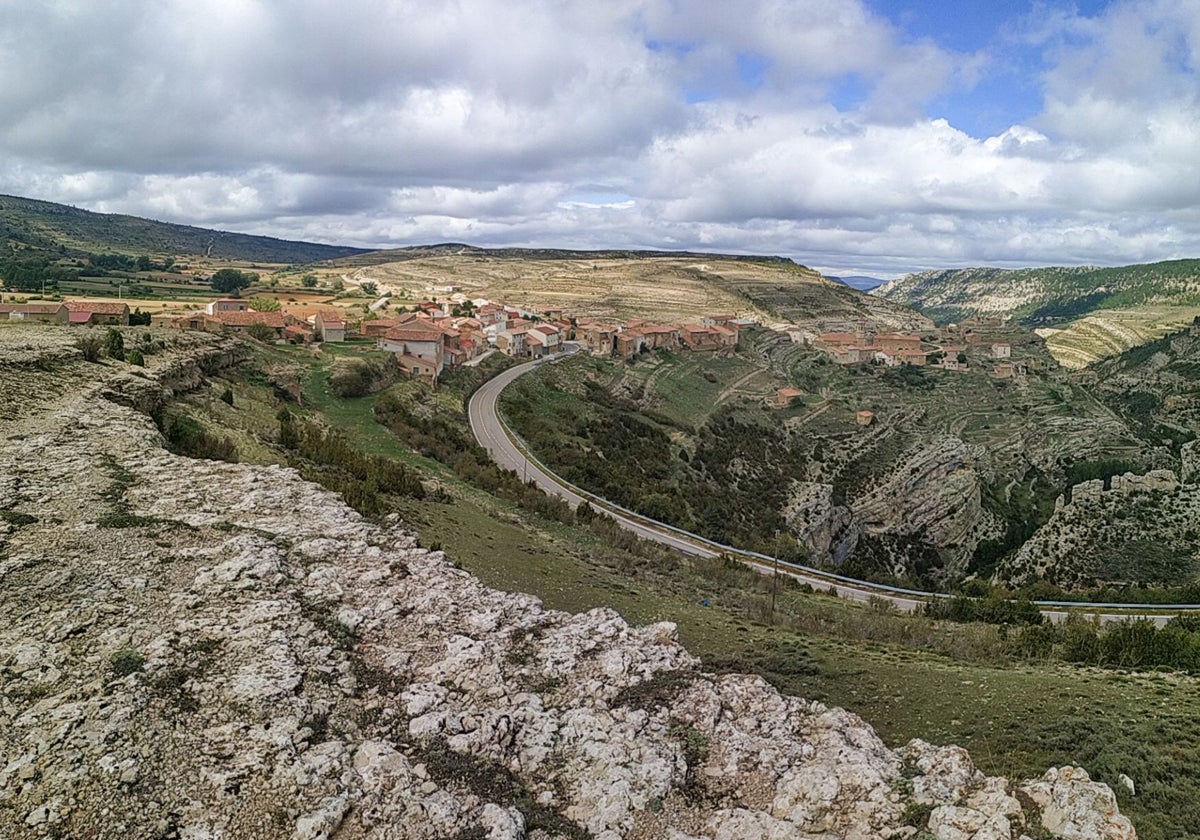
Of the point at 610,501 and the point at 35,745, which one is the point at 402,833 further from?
the point at 610,501

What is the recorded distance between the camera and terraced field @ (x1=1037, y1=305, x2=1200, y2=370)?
164 meters

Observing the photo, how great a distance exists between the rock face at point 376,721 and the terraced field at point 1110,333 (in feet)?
595

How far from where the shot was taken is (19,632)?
803 cm

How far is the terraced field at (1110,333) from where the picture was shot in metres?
164

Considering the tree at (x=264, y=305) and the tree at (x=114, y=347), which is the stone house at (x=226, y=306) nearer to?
the tree at (x=264, y=305)

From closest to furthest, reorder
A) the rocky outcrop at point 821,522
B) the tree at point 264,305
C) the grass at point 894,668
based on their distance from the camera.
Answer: the grass at point 894,668, the rocky outcrop at point 821,522, the tree at point 264,305

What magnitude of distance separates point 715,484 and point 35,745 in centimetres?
5035

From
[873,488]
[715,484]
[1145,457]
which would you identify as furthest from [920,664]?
[1145,457]

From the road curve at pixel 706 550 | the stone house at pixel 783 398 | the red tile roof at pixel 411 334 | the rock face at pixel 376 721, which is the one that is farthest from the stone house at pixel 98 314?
the stone house at pixel 783 398

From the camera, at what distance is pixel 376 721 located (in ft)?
26.3

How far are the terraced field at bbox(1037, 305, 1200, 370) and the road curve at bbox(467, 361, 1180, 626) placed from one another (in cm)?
15193

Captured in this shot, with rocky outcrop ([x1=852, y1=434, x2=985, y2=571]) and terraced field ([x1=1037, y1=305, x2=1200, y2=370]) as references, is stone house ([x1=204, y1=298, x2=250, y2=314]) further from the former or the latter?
terraced field ([x1=1037, y1=305, x2=1200, y2=370])

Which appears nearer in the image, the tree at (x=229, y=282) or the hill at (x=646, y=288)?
the tree at (x=229, y=282)

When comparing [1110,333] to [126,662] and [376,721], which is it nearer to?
[376,721]
